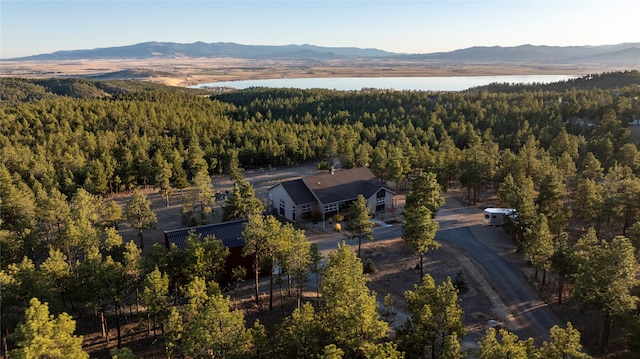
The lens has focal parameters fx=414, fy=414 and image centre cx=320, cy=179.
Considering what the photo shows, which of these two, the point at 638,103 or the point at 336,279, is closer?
the point at 336,279

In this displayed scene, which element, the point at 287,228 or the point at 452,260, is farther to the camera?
the point at 452,260

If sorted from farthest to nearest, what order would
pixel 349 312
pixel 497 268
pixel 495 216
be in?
pixel 495 216, pixel 497 268, pixel 349 312

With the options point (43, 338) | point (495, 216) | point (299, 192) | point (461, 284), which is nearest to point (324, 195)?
point (299, 192)

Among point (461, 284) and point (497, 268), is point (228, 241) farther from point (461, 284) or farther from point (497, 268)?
point (497, 268)

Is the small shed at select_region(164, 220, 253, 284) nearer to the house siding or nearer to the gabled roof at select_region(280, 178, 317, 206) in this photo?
the gabled roof at select_region(280, 178, 317, 206)

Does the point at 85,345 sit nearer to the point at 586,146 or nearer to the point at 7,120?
the point at 7,120

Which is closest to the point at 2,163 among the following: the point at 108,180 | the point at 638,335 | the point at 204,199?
the point at 108,180

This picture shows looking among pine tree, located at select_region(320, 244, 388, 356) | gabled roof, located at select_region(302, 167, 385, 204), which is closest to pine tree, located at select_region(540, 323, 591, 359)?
pine tree, located at select_region(320, 244, 388, 356)
